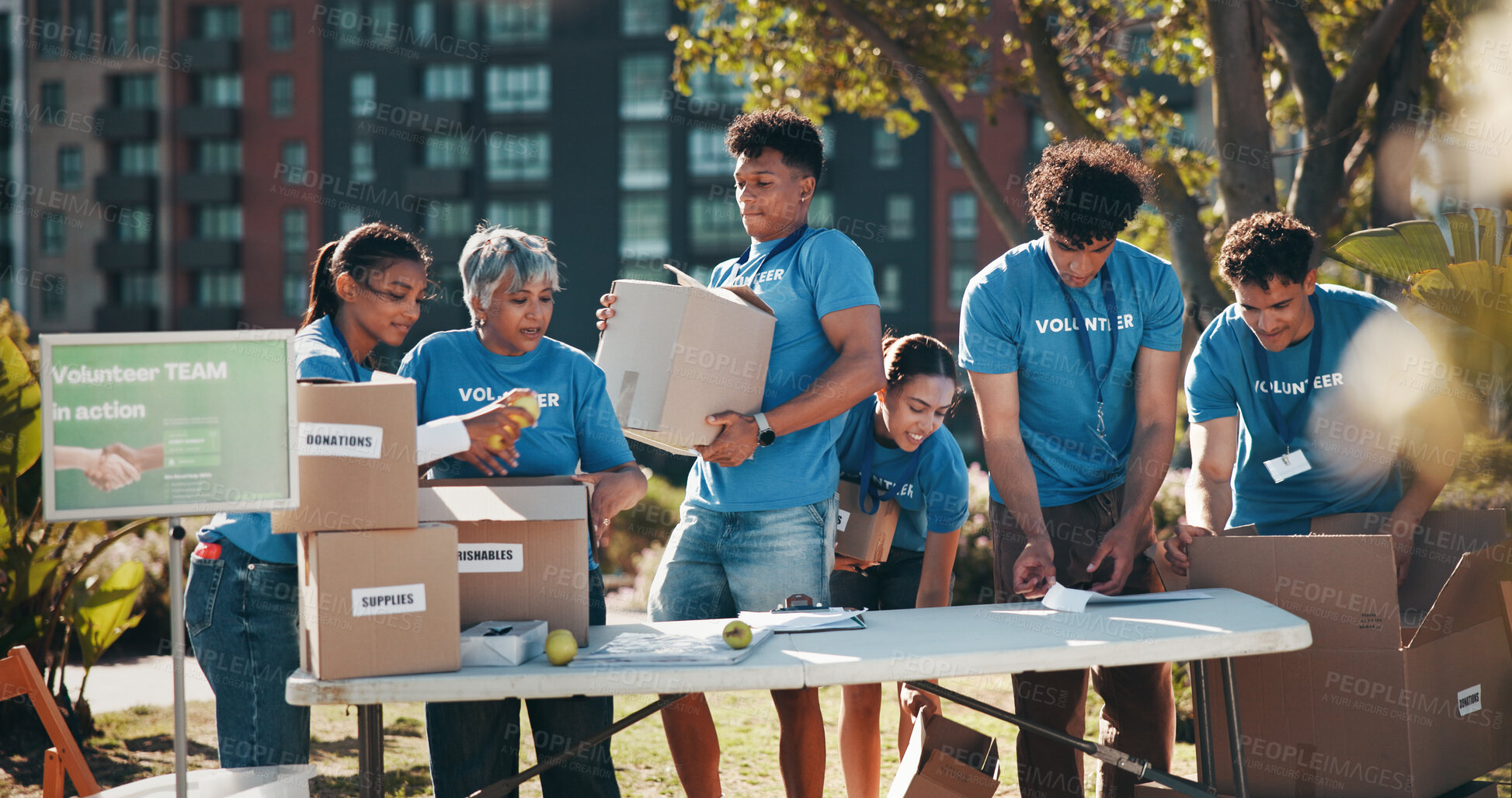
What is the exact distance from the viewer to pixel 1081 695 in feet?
9.89

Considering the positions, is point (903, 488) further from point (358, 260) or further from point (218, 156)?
point (218, 156)

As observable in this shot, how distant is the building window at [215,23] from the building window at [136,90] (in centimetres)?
206

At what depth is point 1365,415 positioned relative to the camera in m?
3.09

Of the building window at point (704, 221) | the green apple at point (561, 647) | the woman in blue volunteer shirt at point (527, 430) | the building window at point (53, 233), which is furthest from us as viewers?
the building window at point (53, 233)

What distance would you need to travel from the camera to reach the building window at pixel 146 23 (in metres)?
36.1

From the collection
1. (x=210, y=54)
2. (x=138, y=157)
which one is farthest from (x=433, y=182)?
(x=138, y=157)

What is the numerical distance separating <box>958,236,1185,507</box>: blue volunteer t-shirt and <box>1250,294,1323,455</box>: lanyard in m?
0.29

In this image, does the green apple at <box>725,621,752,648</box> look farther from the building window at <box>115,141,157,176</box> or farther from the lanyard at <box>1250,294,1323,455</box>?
the building window at <box>115,141,157,176</box>

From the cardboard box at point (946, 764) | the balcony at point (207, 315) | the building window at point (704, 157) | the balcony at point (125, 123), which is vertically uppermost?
the balcony at point (125, 123)

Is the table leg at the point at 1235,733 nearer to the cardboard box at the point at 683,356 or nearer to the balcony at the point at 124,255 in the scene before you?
the cardboard box at the point at 683,356

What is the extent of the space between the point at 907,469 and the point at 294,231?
35.4m

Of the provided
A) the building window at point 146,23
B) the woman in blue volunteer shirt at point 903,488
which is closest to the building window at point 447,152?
the building window at point 146,23

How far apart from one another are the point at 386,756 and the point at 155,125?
3667cm

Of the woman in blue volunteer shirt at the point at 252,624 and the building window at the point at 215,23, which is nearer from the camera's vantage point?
the woman in blue volunteer shirt at the point at 252,624
